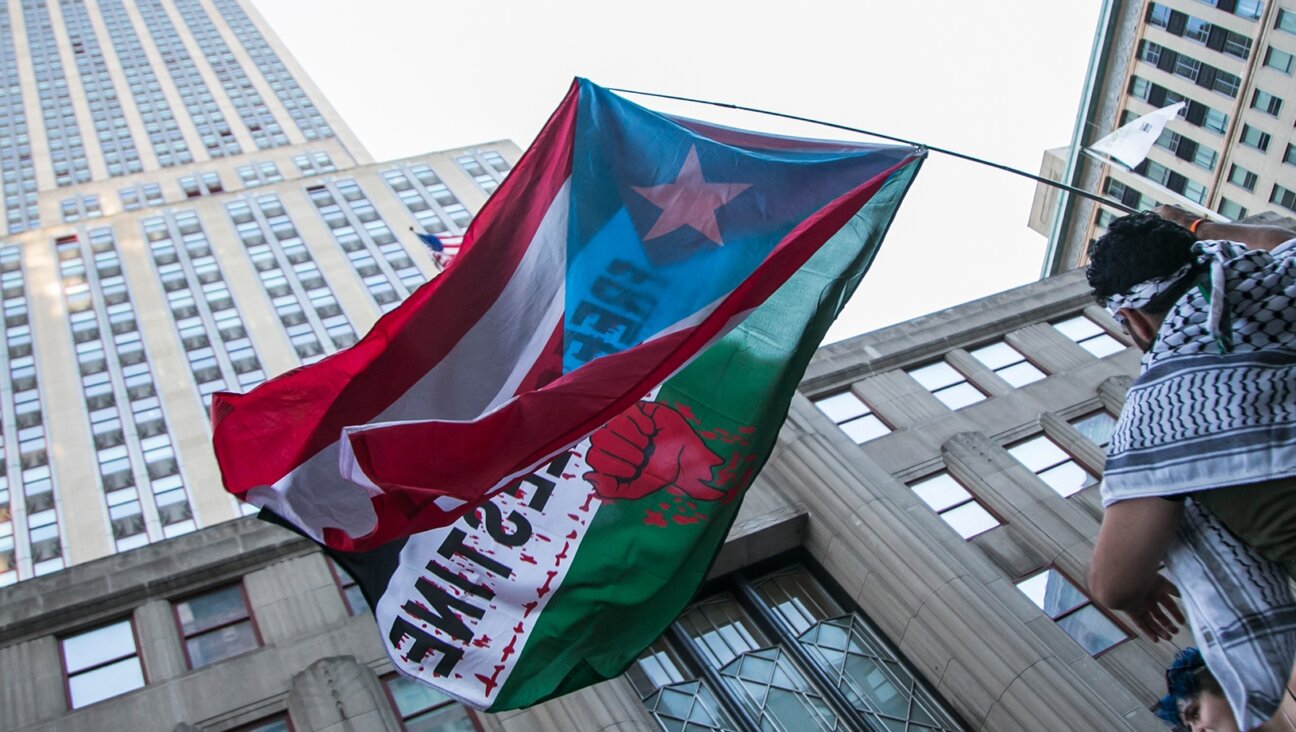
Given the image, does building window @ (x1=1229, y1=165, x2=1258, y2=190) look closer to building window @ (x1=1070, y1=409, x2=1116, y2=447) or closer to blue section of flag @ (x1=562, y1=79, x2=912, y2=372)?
building window @ (x1=1070, y1=409, x2=1116, y2=447)

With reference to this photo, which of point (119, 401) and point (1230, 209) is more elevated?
point (1230, 209)

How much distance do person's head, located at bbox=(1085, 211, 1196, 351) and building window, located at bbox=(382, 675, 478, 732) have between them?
10.7 metres

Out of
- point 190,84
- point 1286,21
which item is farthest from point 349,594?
point 190,84

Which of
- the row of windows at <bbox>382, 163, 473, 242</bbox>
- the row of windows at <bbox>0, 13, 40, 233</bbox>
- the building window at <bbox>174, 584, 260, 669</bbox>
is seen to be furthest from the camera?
the row of windows at <bbox>0, 13, 40, 233</bbox>

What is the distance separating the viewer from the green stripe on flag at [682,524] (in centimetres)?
1220

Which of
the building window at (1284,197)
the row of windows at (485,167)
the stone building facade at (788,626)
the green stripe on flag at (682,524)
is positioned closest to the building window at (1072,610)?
the stone building facade at (788,626)

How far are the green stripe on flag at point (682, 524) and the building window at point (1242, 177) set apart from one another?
49.6 meters

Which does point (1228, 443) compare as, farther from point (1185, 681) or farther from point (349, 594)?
point (349, 594)

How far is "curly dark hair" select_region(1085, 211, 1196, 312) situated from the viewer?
8977 mm

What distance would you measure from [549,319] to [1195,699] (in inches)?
282

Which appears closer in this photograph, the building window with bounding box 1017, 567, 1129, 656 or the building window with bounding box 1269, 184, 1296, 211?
the building window with bounding box 1017, 567, 1129, 656

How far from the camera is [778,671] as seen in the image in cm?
1805

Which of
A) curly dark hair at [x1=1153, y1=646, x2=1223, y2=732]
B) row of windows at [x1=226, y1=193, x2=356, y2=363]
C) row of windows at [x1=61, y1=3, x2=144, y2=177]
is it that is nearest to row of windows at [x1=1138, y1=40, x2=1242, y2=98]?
row of windows at [x1=226, y1=193, x2=356, y2=363]

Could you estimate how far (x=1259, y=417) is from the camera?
794cm
